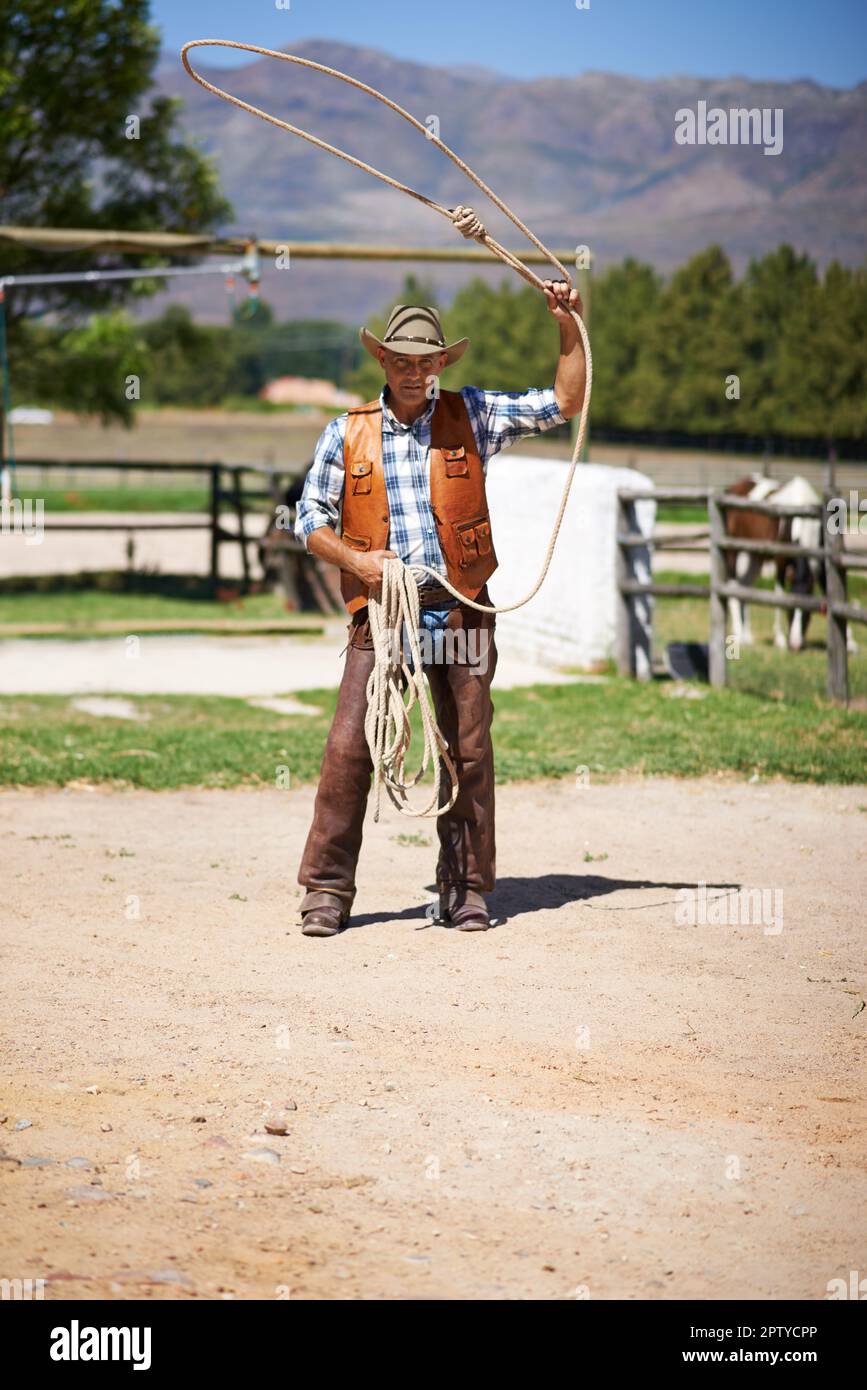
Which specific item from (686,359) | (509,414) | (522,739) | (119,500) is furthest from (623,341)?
(509,414)

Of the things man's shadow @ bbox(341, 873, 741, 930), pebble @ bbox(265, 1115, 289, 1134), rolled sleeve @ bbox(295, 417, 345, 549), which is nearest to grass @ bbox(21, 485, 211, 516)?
man's shadow @ bbox(341, 873, 741, 930)

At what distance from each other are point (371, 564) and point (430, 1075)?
184 centimetres

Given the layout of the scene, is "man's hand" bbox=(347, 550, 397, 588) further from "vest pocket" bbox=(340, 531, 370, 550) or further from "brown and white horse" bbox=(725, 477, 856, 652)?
"brown and white horse" bbox=(725, 477, 856, 652)

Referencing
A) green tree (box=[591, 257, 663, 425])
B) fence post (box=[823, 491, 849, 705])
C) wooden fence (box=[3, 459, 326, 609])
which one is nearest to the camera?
fence post (box=[823, 491, 849, 705])

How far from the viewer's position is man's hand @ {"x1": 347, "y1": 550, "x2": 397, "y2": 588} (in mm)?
5555

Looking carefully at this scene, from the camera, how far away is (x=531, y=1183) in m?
3.74

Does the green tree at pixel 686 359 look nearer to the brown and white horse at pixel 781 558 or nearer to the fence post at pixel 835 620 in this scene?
the brown and white horse at pixel 781 558

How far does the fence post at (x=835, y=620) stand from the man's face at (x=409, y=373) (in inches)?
206

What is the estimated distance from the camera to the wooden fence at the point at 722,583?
10.3 meters

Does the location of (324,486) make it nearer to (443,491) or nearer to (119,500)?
(443,491)

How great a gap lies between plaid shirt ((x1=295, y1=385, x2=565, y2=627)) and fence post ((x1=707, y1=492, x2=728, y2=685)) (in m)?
5.71

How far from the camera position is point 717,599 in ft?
37.3
